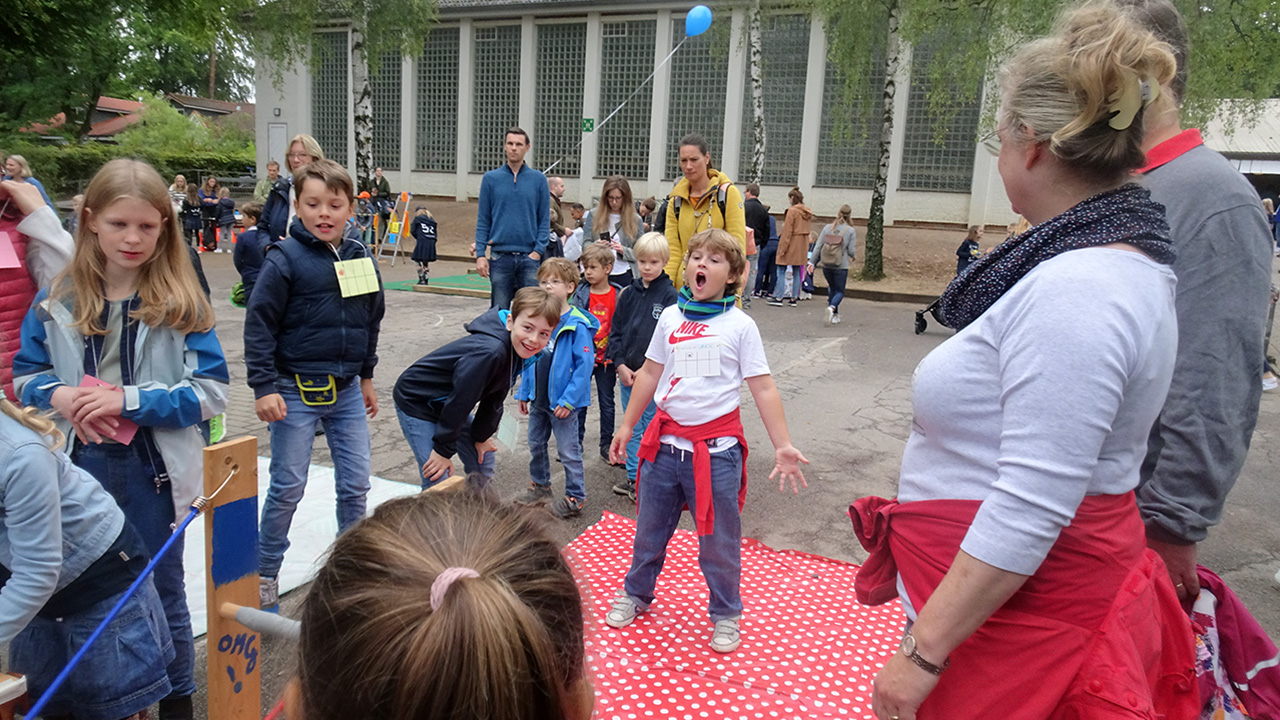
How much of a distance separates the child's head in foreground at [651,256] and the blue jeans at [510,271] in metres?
2.92

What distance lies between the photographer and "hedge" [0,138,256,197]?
2786cm

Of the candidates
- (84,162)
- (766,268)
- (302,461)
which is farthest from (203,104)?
(302,461)

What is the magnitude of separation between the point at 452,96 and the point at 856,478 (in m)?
26.5

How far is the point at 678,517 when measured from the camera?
321cm

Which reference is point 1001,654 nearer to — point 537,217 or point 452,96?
point 537,217

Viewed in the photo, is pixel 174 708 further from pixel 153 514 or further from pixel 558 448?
pixel 558 448

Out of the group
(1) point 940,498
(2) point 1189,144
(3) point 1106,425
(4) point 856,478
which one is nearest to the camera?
(3) point 1106,425

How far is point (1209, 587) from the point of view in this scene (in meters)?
1.75

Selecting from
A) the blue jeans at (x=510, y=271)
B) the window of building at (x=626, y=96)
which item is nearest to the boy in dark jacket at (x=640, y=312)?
the blue jeans at (x=510, y=271)

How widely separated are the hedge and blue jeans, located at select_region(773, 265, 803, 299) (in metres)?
19.8

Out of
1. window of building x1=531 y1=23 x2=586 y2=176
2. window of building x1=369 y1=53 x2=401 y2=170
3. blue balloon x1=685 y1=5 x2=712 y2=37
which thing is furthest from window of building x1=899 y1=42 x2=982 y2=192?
window of building x1=369 y1=53 x2=401 y2=170

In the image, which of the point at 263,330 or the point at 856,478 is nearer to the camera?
the point at 263,330

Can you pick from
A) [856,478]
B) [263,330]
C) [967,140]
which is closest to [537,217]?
[856,478]

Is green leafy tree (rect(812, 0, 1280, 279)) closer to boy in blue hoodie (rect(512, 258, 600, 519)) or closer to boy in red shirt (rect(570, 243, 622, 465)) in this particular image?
boy in red shirt (rect(570, 243, 622, 465))
